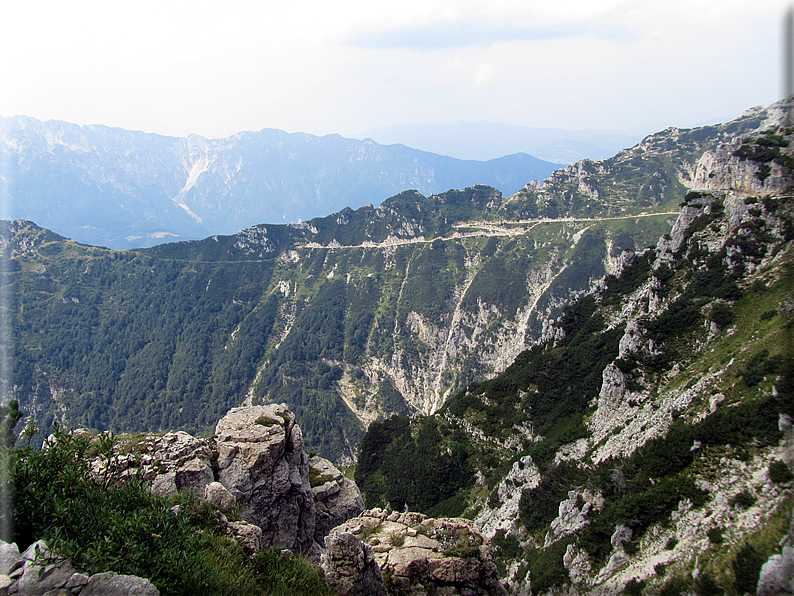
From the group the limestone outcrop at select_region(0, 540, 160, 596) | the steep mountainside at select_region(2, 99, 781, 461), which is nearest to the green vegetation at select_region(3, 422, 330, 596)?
the limestone outcrop at select_region(0, 540, 160, 596)

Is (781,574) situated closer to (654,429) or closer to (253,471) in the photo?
(654,429)

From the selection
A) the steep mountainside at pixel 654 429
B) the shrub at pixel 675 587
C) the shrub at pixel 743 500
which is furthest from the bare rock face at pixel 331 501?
the shrub at pixel 743 500

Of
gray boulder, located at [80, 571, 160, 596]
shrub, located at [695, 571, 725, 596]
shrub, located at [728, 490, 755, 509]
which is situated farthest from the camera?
shrub, located at [728, 490, 755, 509]

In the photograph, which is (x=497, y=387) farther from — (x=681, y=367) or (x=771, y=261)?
(x=771, y=261)

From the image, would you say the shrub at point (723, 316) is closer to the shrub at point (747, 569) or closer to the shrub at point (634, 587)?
the shrub at point (747, 569)

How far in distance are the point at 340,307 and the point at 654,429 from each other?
153 m

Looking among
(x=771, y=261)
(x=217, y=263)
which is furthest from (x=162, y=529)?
(x=217, y=263)

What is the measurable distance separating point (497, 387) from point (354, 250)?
144 metres

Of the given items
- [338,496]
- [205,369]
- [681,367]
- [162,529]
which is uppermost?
[162,529]

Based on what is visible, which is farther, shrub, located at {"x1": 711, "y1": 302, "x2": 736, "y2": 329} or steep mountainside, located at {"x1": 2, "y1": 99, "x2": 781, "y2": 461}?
steep mountainside, located at {"x1": 2, "y1": 99, "x2": 781, "y2": 461}

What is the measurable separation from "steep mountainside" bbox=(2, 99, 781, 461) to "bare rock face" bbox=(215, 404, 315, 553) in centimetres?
10946

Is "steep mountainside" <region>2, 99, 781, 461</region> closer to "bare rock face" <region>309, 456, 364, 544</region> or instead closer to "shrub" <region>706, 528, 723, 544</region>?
"bare rock face" <region>309, 456, 364, 544</region>

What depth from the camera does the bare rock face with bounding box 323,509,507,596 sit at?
618 inches

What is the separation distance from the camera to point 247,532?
48.3 feet
